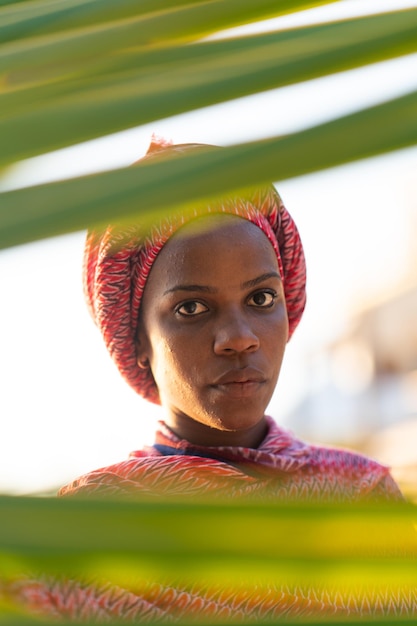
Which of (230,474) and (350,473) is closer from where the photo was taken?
(230,474)

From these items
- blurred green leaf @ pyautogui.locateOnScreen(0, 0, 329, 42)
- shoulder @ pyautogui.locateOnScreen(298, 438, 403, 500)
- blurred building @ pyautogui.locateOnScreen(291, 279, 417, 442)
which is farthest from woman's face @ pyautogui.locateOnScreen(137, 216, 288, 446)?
blurred building @ pyautogui.locateOnScreen(291, 279, 417, 442)

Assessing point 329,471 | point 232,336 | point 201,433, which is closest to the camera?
point 232,336

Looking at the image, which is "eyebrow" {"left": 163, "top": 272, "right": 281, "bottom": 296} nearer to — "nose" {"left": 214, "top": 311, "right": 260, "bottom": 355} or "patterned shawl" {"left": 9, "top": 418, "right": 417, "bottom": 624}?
"nose" {"left": 214, "top": 311, "right": 260, "bottom": 355}

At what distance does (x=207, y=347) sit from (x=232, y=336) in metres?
0.04

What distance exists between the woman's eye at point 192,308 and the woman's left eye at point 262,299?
0.07 meters

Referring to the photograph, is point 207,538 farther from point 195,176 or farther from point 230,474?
point 230,474

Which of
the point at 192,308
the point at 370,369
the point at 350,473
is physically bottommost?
the point at 350,473

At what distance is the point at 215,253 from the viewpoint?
43.3 inches

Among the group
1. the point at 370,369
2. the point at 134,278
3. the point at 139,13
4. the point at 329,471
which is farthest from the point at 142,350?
the point at 370,369

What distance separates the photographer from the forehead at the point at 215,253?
3.61 feet

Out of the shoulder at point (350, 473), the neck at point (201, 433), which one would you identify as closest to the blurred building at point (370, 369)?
the shoulder at point (350, 473)

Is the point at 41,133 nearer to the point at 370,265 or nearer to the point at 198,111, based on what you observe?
the point at 198,111

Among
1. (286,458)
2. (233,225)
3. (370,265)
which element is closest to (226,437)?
(286,458)

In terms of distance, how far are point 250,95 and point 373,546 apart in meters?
0.09
